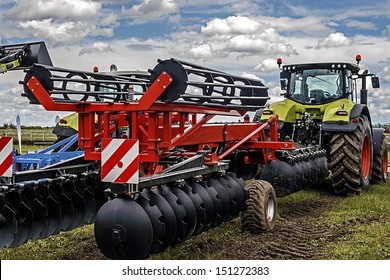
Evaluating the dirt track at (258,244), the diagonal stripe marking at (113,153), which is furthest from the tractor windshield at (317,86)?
the diagonal stripe marking at (113,153)

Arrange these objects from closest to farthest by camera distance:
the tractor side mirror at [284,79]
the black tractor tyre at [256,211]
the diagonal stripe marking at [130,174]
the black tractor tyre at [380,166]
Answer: the diagonal stripe marking at [130,174] < the black tractor tyre at [256,211] < the tractor side mirror at [284,79] < the black tractor tyre at [380,166]

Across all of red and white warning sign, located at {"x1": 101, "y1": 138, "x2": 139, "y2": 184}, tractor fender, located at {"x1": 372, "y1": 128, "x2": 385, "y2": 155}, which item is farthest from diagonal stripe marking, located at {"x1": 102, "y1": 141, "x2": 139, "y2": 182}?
tractor fender, located at {"x1": 372, "y1": 128, "x2": 385, "y2": 155}

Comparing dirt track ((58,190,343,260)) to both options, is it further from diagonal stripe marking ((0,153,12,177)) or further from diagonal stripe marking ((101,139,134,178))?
diagonal stripe marking ((101,139,134,178))

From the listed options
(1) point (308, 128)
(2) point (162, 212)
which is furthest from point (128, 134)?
(1) point (308, 128)

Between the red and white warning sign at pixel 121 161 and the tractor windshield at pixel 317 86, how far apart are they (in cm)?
600

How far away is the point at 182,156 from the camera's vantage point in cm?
582

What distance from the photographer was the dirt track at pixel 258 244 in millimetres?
5355

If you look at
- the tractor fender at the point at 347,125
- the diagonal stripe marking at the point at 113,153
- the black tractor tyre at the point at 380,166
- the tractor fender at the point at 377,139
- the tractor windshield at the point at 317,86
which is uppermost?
the tractor windshield at the point at 317,86

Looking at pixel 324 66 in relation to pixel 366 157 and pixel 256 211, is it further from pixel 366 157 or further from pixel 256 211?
pixel 256 211

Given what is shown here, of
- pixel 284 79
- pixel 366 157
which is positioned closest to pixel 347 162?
pixel 366 157

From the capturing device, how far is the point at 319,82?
977 centimetres

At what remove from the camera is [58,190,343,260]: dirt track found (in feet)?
17.6

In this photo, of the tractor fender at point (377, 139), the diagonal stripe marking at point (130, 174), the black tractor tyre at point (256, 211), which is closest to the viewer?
the diagonal stripe marking at point (130, 174)

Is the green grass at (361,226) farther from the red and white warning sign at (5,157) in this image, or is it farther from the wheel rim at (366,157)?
the red and white warning sign at (5,157)
